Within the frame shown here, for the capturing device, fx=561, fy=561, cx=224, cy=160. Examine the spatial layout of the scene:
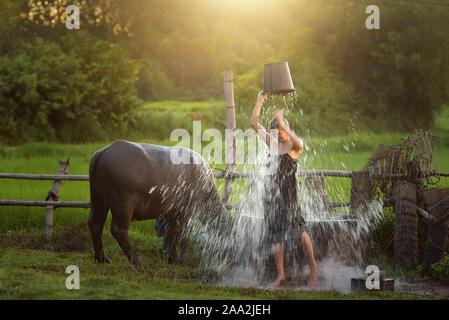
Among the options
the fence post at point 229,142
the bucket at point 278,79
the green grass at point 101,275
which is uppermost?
the bucket at point 278,79

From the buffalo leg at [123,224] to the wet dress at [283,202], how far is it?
1233mm

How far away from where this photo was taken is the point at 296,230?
15.3 ft

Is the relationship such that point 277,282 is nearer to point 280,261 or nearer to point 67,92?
point 280,261

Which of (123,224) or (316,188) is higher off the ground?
(316,188)

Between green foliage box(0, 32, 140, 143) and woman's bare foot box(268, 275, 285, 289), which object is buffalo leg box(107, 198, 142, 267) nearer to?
woman's bare foot box(268, 275, 285, 289)

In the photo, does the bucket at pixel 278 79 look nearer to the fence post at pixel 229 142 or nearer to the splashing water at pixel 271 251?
the splashing water at pixel 271 251

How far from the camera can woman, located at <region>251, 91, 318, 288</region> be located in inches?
184

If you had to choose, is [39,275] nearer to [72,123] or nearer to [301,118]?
[72,123]

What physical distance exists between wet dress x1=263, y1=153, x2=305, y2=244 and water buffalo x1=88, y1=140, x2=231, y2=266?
0.74 m

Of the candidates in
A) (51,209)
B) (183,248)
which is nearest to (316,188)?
(183,248)

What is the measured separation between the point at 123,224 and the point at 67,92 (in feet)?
29.7

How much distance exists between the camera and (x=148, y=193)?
16.8 ft

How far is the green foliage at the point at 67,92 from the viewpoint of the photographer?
41.7ft

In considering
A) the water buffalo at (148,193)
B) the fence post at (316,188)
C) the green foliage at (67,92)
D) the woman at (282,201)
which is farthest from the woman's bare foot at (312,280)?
the green foliage at (67,92)
